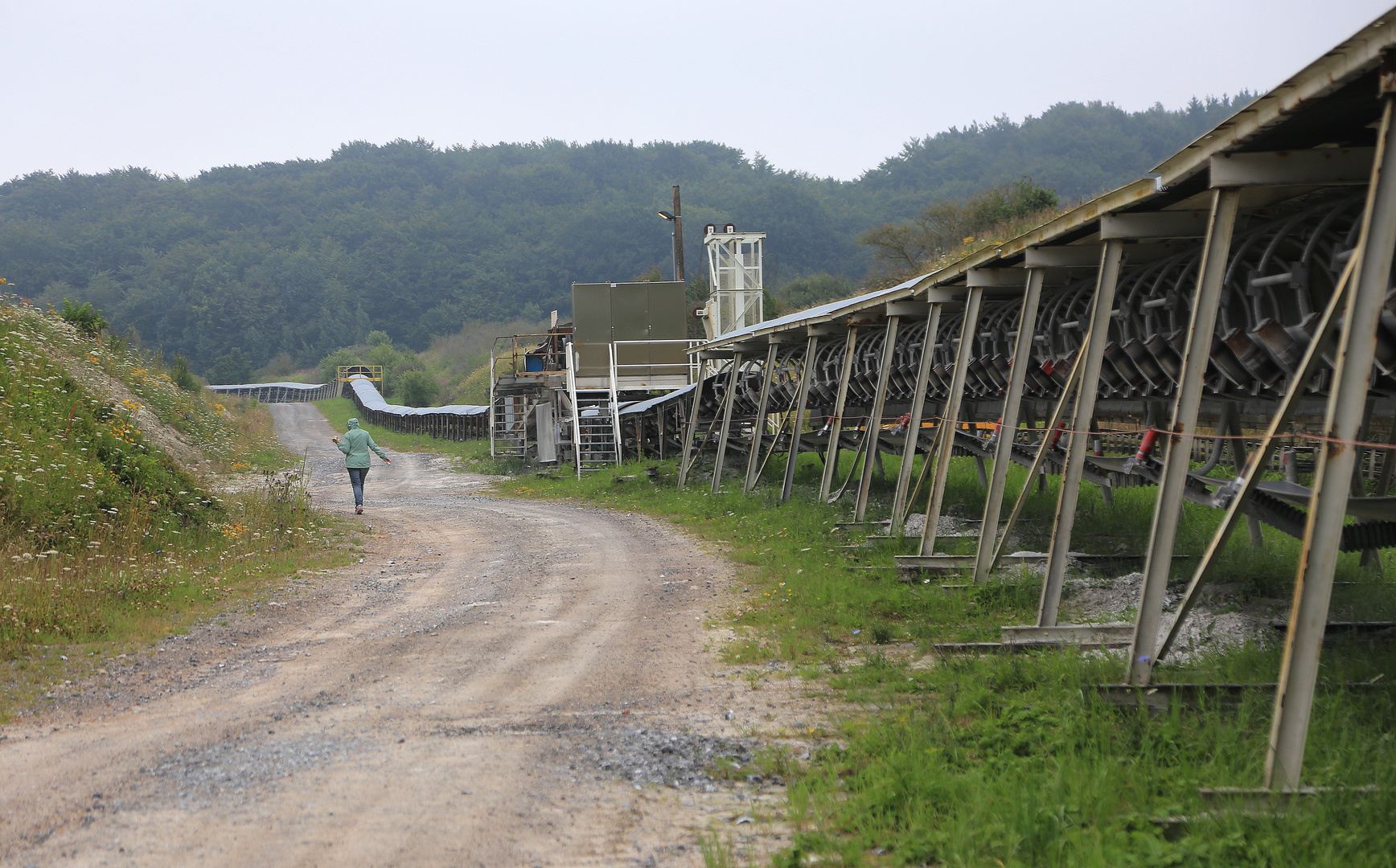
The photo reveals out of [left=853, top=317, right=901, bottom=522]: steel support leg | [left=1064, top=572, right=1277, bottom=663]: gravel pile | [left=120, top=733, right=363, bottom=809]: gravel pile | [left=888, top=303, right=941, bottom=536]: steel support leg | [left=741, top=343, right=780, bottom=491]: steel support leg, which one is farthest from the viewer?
[left=741, top=343, right=780, bottom=491]: steel support leg

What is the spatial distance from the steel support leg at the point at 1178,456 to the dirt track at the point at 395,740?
2.22 meters

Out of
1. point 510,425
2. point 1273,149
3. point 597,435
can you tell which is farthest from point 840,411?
point 510,425

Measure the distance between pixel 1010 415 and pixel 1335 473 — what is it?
168 inches

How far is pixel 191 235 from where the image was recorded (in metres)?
116

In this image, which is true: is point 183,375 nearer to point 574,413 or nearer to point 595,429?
point 595,429

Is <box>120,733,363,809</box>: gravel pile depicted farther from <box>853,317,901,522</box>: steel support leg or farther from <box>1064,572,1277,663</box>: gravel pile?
<box>853,317,901,522</box>: steel support leg

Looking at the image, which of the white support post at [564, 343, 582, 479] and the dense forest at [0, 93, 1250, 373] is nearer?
the white support post at [564, 343, 582, 479]

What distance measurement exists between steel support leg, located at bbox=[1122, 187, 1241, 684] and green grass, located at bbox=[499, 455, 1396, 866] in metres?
0.32

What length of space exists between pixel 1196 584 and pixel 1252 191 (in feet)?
8.84

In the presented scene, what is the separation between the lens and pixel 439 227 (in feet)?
411

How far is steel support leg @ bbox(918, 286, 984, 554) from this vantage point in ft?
30.3

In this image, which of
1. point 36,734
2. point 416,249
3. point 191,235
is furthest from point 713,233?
point 191,235

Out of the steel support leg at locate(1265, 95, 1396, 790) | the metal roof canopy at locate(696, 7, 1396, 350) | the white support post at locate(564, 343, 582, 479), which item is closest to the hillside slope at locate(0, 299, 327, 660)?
the steel support leg at locate(1265, 95, 1396, 790)

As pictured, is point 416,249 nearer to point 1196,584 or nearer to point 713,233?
point 713,233
